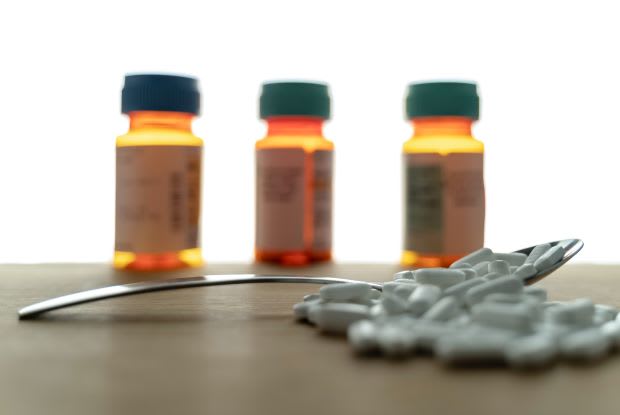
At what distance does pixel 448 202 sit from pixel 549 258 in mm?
250

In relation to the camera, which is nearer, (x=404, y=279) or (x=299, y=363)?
(x=299, y=363)

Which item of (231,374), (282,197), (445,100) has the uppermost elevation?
(445,100)

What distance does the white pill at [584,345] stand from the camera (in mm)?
387

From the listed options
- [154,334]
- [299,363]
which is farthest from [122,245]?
[299,363]

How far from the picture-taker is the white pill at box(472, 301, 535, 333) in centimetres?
40

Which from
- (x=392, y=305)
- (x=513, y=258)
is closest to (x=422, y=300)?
(x=392, y=305)

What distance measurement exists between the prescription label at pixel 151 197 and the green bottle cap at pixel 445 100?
0.92ft

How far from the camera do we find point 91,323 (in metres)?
0.50

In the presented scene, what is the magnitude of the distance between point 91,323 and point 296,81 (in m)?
0.49

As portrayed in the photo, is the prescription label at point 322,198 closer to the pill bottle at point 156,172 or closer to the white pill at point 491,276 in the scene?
the pill bottle at point 156,172

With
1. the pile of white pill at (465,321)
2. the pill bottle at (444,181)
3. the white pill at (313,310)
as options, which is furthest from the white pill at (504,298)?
the pill bottle at (444,181)

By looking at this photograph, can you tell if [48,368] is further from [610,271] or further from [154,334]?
[610,271]

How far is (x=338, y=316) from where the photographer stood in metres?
0.45

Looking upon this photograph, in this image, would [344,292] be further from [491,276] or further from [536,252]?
[536,252]
